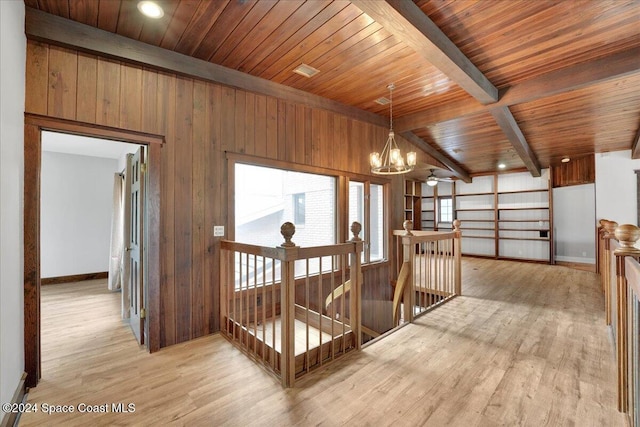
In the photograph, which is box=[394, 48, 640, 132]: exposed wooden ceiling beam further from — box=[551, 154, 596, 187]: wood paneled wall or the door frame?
box=[551, 154, 596, 187]: wood paneled wall

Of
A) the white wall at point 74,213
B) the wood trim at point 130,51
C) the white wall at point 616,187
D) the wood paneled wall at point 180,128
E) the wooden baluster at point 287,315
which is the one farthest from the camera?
the white wall at point 616,187

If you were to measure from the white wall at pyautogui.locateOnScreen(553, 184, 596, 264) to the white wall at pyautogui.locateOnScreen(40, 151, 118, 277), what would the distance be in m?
10.9

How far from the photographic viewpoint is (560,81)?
130 inches

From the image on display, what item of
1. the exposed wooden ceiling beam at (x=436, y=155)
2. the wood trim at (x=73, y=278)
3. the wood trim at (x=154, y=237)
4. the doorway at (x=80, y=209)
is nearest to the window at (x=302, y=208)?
the wood trim at (x=154, y=237)

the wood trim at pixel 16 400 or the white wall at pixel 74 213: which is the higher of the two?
the white wall at pixel 74 213

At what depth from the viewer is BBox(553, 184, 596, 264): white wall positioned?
692 centimetres

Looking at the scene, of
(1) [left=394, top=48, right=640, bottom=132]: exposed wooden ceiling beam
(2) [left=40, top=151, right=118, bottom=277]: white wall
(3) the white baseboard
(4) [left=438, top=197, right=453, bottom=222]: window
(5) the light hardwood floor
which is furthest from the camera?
(4) [left=438, top=197, right=453, bottom=222]: window

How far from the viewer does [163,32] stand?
244 cm

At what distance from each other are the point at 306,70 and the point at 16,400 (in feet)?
12.1

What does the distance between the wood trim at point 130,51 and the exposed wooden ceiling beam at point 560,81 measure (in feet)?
8.59

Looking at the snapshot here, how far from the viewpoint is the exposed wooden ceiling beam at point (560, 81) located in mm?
2924

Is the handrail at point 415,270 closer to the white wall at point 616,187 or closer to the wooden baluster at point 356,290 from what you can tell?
the wooden baluster at point 356,290

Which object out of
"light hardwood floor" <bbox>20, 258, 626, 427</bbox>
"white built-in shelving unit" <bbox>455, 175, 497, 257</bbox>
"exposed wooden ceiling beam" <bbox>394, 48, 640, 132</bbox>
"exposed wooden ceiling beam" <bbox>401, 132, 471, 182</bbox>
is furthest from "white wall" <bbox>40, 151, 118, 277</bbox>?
"white built-in shelving unit" <bbox>455, 175, 497, 257</bbox>

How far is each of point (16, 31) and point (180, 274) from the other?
2.19 m
